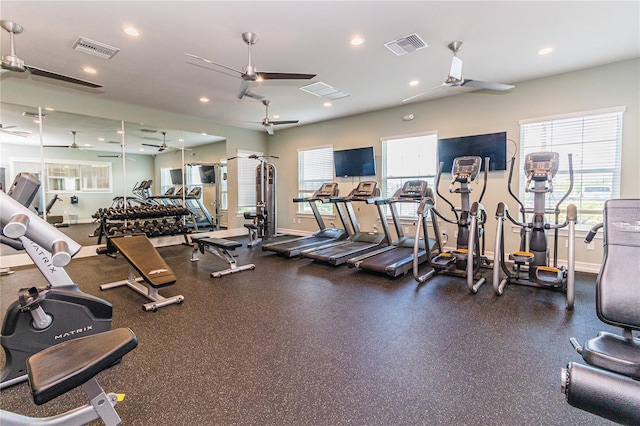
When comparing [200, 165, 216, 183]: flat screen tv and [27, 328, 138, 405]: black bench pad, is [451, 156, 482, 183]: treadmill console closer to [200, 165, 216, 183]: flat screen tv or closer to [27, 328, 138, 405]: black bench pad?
[27, 328, 138, 405]: black bench pad

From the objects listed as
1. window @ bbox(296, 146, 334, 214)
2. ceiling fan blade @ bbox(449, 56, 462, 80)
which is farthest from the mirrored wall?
ceiling fan blade @ bbox(449, 56, 462, 80)

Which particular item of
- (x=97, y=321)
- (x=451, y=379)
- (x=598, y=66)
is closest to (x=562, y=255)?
(x=598, y=66)

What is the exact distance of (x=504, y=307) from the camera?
3.32 metres

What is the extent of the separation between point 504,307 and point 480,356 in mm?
1260

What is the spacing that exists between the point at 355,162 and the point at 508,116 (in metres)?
3.13

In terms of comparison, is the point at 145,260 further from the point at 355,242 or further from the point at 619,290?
the point at 619,290

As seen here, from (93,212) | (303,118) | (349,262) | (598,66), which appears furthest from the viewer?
(303,118)

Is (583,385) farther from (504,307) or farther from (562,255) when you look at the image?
(562,255)

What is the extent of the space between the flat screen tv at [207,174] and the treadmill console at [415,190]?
5416 millimetres

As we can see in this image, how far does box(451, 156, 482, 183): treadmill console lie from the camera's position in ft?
14.3

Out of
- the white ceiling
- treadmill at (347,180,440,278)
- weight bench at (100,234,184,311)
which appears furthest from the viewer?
treadmill at (347,180,440,278)

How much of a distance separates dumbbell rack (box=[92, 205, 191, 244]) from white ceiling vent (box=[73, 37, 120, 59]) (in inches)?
122

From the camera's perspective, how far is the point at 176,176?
773 cm

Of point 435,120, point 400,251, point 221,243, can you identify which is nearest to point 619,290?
point 400,251
